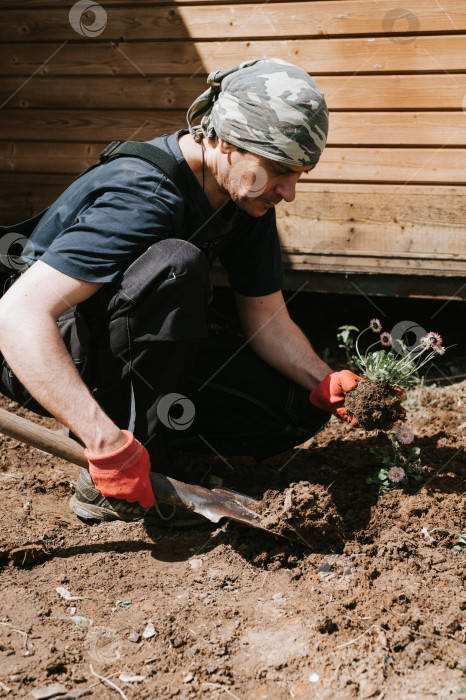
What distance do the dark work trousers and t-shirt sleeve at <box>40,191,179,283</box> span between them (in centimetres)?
8

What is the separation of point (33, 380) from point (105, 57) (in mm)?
2993

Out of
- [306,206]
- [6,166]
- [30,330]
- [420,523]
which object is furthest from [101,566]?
[6,166]

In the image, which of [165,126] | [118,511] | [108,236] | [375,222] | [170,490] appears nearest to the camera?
[108,236]

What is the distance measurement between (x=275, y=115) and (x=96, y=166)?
73cm

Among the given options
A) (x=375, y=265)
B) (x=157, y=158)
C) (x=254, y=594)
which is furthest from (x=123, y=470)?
(x=375, y=265)

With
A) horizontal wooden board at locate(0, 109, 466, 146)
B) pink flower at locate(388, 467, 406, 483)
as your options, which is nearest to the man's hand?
pink flower at locate(388, 467, 406, 483)

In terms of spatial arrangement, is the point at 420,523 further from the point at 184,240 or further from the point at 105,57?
the point at 105,57

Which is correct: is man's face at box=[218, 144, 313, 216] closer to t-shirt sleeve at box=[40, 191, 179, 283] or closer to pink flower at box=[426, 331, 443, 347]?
t-shirt sleeve at box=[40, 191, 179, 283]

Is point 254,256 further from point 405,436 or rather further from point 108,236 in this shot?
point 405,436

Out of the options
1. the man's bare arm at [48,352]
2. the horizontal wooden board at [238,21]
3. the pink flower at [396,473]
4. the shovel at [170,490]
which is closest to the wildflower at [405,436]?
the pink flower at [396,473]

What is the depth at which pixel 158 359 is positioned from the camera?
2359mm

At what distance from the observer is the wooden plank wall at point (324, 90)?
3.74 m

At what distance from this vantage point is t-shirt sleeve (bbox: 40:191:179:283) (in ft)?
6.68

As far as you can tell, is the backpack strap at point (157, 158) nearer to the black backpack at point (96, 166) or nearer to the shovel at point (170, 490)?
the black backpack at point (96, 166)
